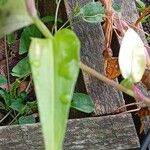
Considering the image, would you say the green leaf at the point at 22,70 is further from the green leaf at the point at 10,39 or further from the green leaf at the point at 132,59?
the green leaf at the point at 132,59

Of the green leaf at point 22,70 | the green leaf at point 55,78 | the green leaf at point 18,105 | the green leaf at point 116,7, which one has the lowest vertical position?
the green leaf at point 18,105

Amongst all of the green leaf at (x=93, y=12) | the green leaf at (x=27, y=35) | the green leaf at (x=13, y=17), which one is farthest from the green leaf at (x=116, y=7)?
the green leaf at (x=13, y=17)

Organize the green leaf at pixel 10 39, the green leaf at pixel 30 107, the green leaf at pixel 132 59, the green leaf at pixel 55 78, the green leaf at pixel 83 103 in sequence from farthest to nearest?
the green leaf at pixel 10 39
the green leaf at pixel 30 107
the green leaf at pixel 83 103
the green leaf at pixel 132 59
the green leaf at pixel 55 78

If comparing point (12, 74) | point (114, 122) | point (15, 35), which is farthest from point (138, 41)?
point (15, 35)

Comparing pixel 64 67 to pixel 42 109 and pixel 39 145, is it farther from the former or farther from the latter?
pixel 39 145

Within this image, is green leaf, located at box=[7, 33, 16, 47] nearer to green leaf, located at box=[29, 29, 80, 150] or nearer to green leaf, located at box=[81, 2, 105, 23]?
green leaf, located at box=[81, 2, 105, 23]

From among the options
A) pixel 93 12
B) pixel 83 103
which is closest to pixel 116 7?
pixel 93 12
